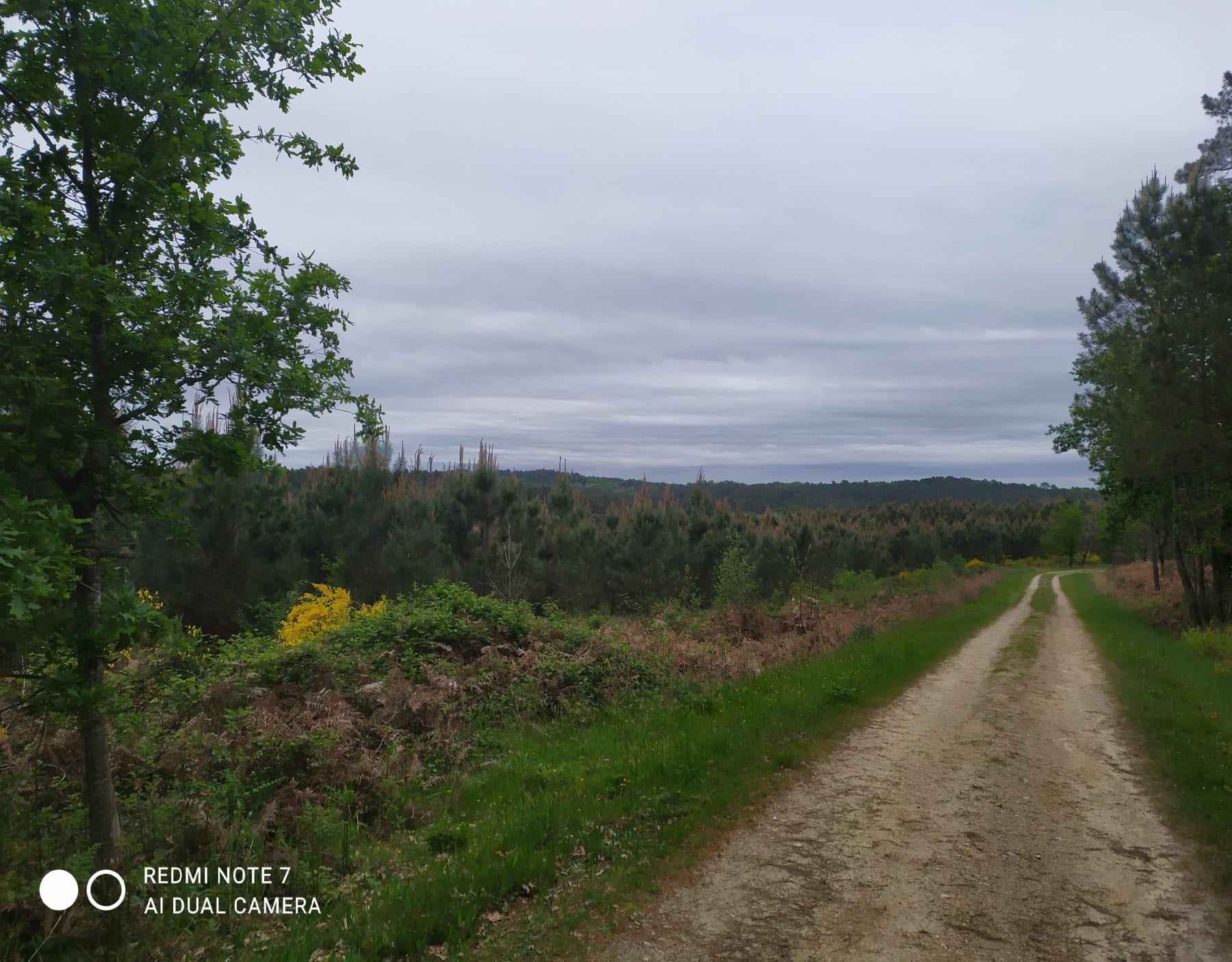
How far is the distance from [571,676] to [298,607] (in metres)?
8.19

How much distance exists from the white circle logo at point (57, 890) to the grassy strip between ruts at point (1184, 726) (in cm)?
855

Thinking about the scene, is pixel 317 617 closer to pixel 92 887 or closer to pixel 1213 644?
pixel 92 887

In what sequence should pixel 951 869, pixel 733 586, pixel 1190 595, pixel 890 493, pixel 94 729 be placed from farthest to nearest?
1. pixel 890 493
2. pixel 733 586
3. pixel 1190 595
4. pixel 951 869
5. pixel 94 729

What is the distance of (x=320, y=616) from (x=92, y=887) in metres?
11.2

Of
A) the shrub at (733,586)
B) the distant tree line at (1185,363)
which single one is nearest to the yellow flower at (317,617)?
the shrub at (733,586)

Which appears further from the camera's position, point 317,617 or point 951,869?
point 317,617

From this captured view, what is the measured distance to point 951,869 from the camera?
5477 mm

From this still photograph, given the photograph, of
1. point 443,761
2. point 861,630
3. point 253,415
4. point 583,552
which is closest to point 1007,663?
point 861,630

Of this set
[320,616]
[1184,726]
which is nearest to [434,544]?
[320,616]

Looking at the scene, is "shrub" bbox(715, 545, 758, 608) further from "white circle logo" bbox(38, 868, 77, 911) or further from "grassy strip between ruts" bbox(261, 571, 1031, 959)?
"white circle logo" bbox(38, 868, 77, 911)

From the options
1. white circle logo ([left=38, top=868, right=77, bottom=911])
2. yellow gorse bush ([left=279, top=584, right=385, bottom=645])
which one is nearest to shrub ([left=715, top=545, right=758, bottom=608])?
yellow gorse bush ([left=279, top=584, right=385, bottom=645])

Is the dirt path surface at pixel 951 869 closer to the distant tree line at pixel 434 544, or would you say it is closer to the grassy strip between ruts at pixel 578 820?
the grassy strip between ruts at pixel 578 820

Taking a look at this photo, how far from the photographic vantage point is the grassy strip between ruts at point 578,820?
15.0 ft

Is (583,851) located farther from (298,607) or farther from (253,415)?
(298,607)
